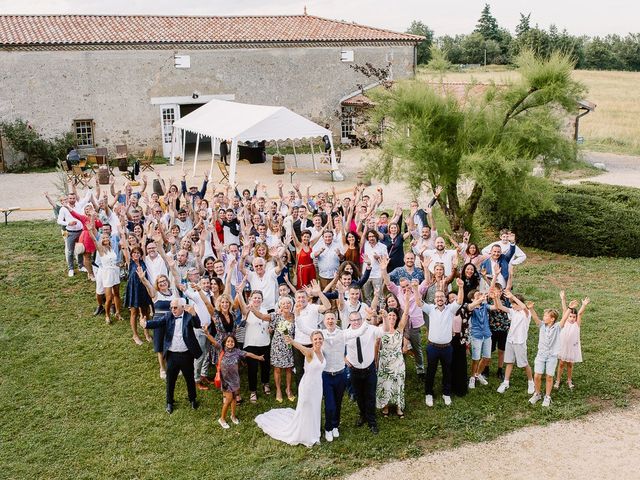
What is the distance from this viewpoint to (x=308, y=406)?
721 centimetres

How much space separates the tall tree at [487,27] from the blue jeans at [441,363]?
70795 mm

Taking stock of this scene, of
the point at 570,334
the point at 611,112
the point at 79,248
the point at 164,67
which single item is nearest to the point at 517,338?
the point at 570,334

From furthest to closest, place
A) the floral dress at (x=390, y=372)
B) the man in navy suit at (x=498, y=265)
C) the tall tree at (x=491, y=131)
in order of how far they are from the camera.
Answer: the tall tree at (x=491, y=131), the man in navy suit at (x=498, y=265), the floral dress at (x=390, y=372)

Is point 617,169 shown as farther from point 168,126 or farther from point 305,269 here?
point 305,269

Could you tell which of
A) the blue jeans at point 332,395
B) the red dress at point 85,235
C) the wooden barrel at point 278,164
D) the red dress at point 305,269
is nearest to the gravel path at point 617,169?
the wooden barrel at point 278,164

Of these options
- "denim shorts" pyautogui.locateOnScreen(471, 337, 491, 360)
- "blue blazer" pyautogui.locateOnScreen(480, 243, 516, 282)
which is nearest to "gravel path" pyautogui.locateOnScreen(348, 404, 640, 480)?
"denim shorts" pyautogui.locateOnScreen(471, 337, 491, 360)

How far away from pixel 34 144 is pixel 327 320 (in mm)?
21839

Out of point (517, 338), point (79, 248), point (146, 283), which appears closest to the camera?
point (517, 338)

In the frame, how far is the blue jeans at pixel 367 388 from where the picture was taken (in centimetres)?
746

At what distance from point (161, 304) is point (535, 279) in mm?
7741

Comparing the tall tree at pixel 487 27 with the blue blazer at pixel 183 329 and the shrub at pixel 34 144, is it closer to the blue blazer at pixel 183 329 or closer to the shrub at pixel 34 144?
the shrub at pixel 34 144

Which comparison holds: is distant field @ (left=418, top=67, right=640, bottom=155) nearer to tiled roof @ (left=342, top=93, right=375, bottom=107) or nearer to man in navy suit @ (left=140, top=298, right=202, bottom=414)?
tiled roof @ (left=342, top=93, right=375, bottom=107)

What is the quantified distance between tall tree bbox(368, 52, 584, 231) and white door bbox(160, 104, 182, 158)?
1579cm

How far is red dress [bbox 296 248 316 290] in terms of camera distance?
33.0ft
